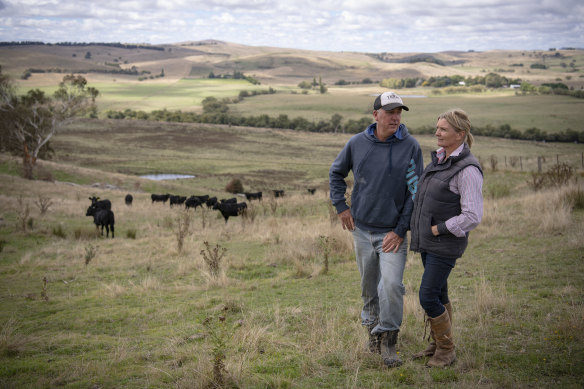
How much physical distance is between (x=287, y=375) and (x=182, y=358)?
4.00 ft

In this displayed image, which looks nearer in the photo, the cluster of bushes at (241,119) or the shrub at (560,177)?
the shrub at (560,177)

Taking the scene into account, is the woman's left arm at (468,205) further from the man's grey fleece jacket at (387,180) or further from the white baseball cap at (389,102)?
the white baseball cap at (389,102)

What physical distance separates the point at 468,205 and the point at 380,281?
118cm

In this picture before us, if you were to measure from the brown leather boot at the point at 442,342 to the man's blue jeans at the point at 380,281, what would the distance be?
36 cm

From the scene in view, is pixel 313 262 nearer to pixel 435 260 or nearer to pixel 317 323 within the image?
pixel 317 323

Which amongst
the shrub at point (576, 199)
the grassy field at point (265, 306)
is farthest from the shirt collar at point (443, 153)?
the shrub at point (576, 199)

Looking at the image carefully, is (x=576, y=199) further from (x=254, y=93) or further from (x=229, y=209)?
(x=254, y=93)

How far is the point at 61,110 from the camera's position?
44438 mm

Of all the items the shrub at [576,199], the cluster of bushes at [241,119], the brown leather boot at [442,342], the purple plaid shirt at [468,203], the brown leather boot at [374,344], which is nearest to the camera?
the purple plaid shirt at [468,203]

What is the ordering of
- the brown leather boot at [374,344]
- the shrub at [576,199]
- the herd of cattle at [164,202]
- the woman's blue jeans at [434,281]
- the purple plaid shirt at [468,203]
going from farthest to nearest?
the herd of cattle at [164,202] < the shrub at [576,199] < the brown leather boot at [374,344] < the woman's blue jeans at [434,281] < the purple plaid shirt at [468,203]

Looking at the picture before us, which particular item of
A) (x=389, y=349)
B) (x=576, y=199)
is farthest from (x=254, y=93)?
(x=389, y=349)

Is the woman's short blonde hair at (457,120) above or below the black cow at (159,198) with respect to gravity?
above

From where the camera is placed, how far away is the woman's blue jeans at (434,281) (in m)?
4.14

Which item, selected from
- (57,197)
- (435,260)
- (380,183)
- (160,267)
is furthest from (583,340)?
(57,197)
